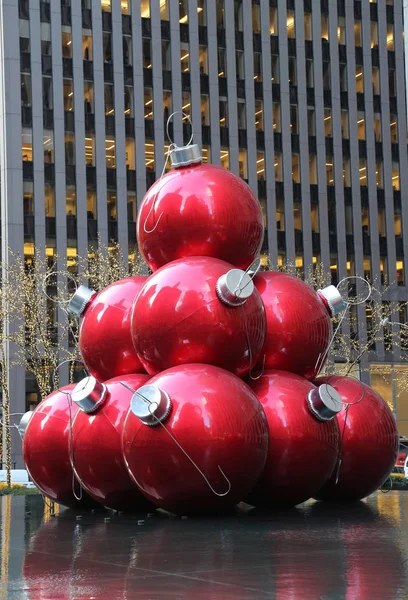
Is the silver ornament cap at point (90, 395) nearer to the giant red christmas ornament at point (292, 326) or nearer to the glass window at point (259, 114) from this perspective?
the giant red christmas ornament at point (292, 326)

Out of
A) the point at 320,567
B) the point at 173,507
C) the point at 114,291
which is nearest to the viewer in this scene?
the point at 320,567

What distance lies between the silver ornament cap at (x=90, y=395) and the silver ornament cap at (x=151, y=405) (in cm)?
137

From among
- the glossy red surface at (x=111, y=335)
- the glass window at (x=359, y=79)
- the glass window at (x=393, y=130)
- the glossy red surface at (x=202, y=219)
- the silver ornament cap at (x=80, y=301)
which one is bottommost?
the glossy red surface at (x=111, y=335)

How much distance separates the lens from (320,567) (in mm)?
9477

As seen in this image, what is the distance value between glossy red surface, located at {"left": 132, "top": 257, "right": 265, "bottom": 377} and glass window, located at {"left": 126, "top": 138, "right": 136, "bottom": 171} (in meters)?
52.3

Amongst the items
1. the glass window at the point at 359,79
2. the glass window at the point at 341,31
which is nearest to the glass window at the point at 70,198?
the glass window at the point at 359,79

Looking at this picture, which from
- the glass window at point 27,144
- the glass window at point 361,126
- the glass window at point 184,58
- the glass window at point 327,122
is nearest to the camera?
the glass window at point 27,144

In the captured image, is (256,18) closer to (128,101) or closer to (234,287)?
(128,101)

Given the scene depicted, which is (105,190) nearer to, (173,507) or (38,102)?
(38,102)

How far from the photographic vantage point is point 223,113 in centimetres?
6919

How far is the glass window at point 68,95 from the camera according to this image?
6506 centimetres

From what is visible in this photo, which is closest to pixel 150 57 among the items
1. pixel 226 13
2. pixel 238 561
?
pixel 226 13

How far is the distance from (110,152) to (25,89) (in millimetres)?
6427

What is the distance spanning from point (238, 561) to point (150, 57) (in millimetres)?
60574
